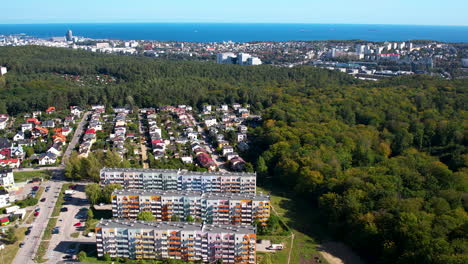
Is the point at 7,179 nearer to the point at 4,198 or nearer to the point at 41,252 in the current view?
the point at 4,198

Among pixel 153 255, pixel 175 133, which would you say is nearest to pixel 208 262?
pixel 153 255

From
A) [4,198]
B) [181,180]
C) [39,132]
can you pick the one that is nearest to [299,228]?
[181,180]

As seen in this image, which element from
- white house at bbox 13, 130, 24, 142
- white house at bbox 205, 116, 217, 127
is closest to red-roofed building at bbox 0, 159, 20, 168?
white house at bbox 13, 130, 24, 142

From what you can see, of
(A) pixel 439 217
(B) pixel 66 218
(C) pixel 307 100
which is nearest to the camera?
(A) pixel 439 217

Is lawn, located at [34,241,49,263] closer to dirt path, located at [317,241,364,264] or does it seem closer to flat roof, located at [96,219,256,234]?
flat roof, located at [96,219,256,234]

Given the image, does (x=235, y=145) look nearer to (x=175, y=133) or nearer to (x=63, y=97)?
(x=175, y=133)

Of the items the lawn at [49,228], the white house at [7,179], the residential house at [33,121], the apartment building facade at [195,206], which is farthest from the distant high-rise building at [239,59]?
the lawn at [49,228]
